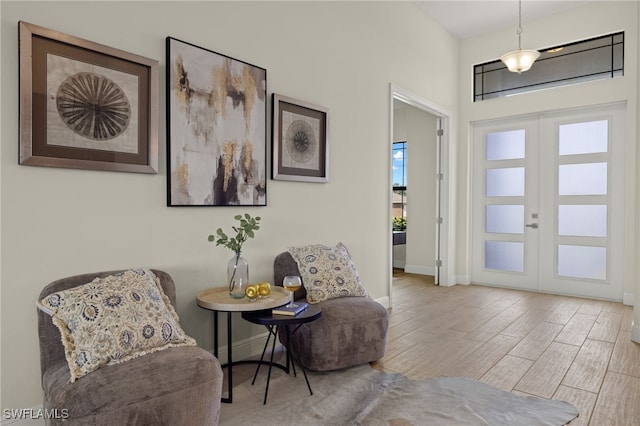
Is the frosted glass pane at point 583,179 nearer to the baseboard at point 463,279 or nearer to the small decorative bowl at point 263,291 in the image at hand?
the baseboard at point 463,279

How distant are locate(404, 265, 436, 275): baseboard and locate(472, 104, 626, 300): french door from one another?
31.8 inches

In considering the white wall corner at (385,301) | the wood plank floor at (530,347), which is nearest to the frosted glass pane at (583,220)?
the wood plank floor at (530,347)

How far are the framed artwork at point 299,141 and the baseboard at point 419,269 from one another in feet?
12.2

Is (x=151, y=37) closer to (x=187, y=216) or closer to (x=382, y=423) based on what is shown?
(x=187, y=216)

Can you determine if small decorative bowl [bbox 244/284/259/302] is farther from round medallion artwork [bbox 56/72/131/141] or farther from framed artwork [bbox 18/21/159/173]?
round medallion artwork [bbox 56/72/131/141]

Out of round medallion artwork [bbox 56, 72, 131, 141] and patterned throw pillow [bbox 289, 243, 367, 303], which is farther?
patterned throw pillow [bbox 289, 243, 367, 303]

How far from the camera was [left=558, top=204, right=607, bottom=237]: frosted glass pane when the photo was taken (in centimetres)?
497

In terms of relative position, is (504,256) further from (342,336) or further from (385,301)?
A: (342,336)

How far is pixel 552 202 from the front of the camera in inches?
210

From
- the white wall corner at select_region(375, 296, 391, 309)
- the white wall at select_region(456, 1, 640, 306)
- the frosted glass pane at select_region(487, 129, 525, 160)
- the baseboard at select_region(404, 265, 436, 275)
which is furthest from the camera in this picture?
the baseboard at select_region(404, 265, 436, 275)

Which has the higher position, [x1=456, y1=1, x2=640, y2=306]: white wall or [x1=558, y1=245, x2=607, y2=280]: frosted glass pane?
[x1=456, y1=1, x2=640, y2=306]: white wall

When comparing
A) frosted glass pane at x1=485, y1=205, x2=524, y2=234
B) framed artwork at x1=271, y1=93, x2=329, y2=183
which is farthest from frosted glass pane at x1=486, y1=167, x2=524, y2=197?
framed artwork at x1=271, y1=93, x2=329, y2=183

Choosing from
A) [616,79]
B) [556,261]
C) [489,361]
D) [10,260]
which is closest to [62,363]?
[10,260]

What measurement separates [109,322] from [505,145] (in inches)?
220
